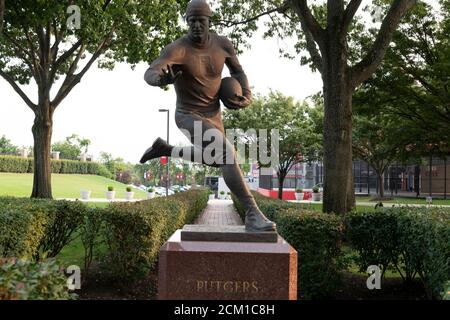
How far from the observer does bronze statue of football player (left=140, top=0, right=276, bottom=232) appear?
478 centimetres

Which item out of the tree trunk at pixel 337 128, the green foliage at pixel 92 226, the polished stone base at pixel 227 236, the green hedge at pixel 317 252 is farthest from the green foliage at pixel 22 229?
the tree trunk at pixel 337 128

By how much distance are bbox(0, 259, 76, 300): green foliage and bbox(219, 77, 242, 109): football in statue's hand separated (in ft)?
8.43

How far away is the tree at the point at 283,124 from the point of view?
28.1 meters

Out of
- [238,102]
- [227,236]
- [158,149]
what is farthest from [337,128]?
[227,236]

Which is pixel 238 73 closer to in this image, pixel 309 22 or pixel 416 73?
pixel 309 22

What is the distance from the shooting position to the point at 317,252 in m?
7.18

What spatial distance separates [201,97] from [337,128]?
18.9 ft

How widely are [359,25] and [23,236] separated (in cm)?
1241

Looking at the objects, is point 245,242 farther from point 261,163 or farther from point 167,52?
point 261,163

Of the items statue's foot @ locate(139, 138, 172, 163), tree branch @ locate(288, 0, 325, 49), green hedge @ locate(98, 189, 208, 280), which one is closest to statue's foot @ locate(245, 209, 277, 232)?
statue's foot @ locate(139, 138, 172, 163)

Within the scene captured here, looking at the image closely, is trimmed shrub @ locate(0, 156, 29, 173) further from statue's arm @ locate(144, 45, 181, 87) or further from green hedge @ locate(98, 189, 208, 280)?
statue's arm @ locate(144, 45, 181, 87)

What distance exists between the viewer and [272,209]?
1024 centimetres

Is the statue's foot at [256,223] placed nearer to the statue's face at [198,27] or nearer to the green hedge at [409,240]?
the statue's face at [198,27]

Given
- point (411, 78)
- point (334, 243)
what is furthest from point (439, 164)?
point (334, 243)
